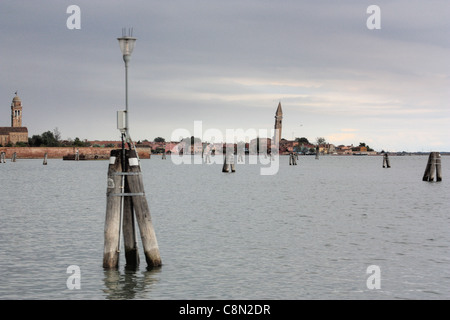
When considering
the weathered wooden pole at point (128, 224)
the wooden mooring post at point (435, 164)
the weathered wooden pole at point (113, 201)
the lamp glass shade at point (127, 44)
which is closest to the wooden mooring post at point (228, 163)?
the wooden mooring post at point (435, 164)

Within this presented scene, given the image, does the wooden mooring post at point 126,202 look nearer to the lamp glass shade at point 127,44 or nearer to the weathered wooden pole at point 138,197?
the weathered wooden pole at point 138,197

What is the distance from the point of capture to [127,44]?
15.5m

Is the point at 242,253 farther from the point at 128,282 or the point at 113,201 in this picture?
the point at 113,201

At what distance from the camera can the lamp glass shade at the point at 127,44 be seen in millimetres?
15445

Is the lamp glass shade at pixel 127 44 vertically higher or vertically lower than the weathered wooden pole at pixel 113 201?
higher

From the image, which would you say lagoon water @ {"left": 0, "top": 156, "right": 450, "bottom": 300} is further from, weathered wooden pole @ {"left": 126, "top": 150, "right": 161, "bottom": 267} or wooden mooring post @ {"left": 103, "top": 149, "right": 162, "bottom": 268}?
weathered wooden pole @ {"left": 126, "top": 150, "right": 161, "bottom": 267}

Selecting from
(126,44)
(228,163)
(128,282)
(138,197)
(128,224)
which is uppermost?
(126,44)

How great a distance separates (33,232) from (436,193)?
36.0m

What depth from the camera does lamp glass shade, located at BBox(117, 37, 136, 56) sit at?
1545cm

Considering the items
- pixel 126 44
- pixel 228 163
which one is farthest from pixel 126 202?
pixel 228 163

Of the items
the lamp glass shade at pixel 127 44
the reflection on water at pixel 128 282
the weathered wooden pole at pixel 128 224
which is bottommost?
the reflection on water at pixel 128 282

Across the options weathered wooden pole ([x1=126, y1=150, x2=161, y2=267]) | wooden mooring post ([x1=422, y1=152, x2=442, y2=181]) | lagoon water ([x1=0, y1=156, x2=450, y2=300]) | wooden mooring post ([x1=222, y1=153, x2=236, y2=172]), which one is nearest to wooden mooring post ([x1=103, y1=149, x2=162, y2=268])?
weathered wooden pole ([x1=126, y1=150, x2=161, y2=267])
